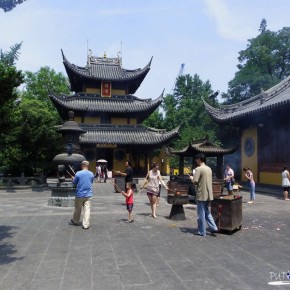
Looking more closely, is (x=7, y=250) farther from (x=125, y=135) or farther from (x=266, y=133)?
(x=125, y=135)

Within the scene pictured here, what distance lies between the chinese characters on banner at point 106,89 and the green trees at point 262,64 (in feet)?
46.2

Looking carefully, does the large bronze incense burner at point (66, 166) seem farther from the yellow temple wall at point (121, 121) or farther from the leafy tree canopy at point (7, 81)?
the yellow temple wall at point (121, 121)

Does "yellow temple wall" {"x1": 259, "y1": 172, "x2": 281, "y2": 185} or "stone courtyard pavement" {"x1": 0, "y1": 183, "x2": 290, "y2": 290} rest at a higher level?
"yellow temple wall" {"x1": 259, "y1": 172, "x2": 281, "y2": 185}

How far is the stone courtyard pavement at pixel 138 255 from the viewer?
434 centimetres

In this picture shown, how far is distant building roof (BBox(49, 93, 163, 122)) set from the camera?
98.7ft

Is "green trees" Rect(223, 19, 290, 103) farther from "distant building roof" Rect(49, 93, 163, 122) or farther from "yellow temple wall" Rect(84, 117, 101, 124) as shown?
"yellow temple wall" Rect(84, 117, 101, 124)

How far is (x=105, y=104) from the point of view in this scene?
31.3m

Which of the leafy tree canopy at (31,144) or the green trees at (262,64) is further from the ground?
the green trees at (262,64)

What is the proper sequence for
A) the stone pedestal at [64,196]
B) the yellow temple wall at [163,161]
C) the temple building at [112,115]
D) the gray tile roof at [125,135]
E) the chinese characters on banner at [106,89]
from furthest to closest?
the yellow temple wall at [163,161], the chinese characters on banner at [106,89], the temple building at [112,115], the gray tile roof at [125,135], the stone pedestal at [64,196]

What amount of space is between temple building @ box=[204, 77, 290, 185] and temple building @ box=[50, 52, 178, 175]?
29.4ft

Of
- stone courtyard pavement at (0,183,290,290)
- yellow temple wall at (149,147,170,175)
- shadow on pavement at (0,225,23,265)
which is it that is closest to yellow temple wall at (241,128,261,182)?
stone courtyard pavement at (0,183,290,290)

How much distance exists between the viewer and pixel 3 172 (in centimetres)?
2123

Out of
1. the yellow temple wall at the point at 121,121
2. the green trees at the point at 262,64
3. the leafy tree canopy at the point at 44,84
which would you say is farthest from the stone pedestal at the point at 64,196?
the leafy tree canopy at the point at 44,84

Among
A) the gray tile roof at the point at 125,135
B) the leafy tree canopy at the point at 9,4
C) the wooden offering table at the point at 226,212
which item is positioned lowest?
the wooden offering table at the point at 226,212
